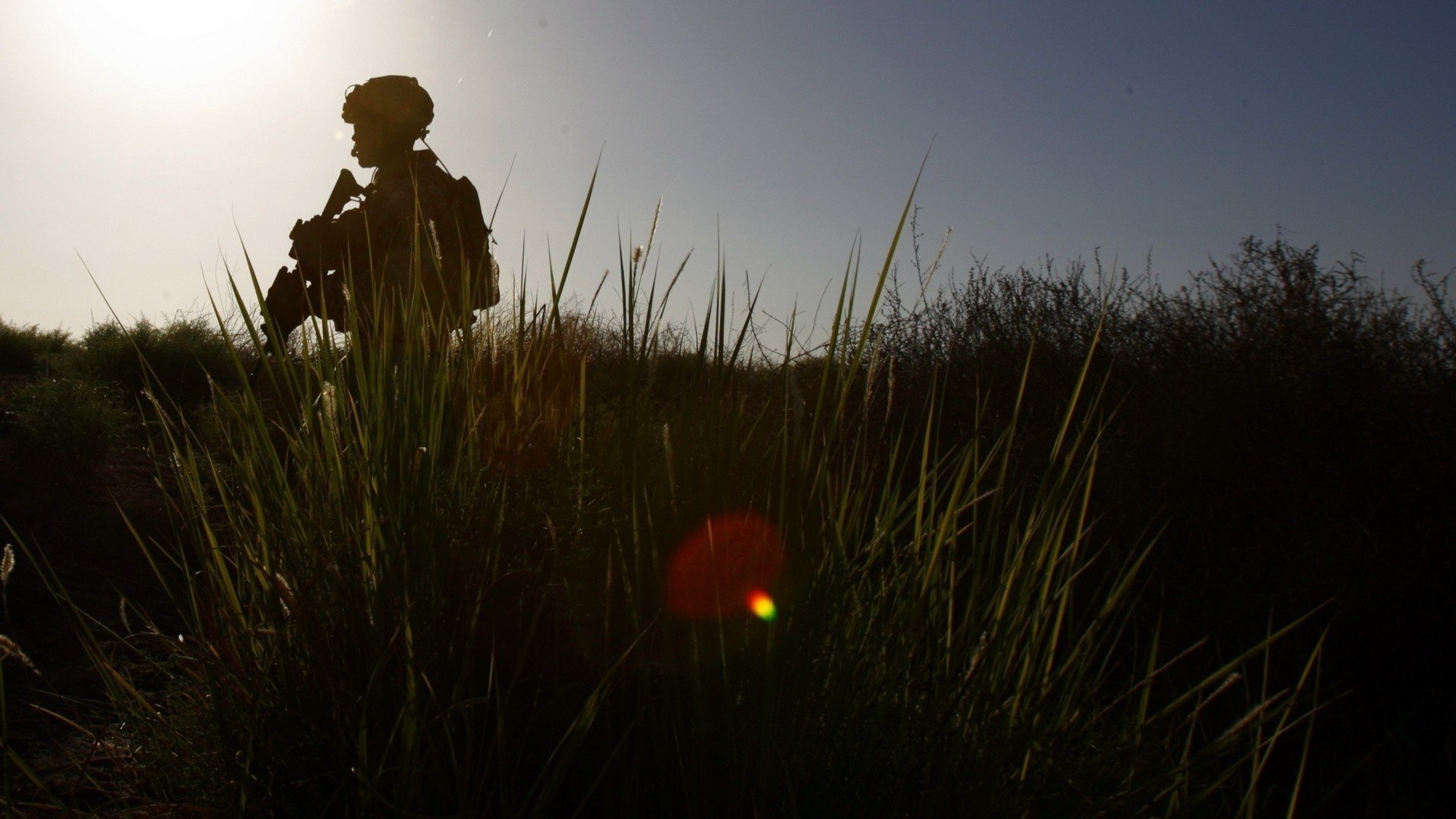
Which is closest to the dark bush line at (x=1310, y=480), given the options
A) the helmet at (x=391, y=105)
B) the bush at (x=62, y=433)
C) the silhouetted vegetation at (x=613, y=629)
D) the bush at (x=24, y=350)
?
the silhouetted vegetation at (x=613, y=629)

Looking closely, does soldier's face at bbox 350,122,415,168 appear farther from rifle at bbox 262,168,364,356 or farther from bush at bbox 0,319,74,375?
bush at bbox 0,319,74,375

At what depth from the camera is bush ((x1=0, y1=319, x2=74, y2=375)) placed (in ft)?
19.8

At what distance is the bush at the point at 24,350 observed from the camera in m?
6.02

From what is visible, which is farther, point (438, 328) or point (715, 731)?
point (438, 328)

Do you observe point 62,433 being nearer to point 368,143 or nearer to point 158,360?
point 368,143

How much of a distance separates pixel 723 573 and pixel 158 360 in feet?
19.8

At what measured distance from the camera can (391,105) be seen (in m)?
3.65

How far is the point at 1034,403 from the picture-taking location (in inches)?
149

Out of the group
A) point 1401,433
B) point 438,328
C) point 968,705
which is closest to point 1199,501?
point 1401,433

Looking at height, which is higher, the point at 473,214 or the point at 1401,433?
the point at 473,214

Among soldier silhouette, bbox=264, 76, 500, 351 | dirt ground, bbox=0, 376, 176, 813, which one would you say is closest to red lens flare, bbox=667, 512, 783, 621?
dirt ground, bbox=0, 376, 176, 813

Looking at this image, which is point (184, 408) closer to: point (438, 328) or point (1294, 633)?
point (438, 328)

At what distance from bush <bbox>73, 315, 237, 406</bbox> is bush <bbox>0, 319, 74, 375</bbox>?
0.31 metres

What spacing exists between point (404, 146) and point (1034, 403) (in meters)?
3.23
